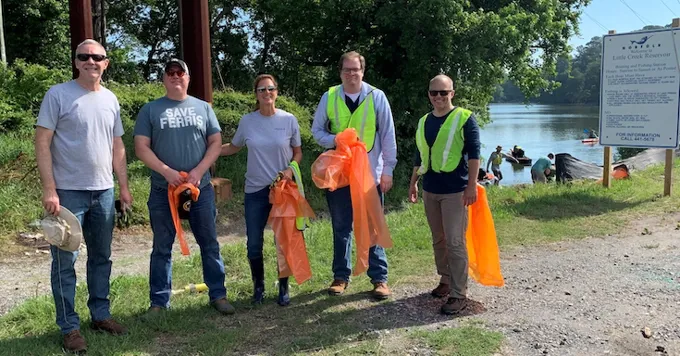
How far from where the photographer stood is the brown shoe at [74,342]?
369 cm

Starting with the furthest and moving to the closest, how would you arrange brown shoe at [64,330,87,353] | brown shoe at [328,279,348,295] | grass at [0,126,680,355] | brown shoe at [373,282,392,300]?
brown shoe at [328,279,348,295] → brown shoe at [373,282,392,300] → grass at [0,126,680,355] → brown shoe at [64,330,87,353]

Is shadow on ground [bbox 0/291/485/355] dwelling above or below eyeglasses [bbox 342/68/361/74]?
below

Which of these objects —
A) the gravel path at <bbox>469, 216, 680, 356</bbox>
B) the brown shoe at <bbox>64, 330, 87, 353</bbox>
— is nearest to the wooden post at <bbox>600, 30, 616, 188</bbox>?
the gravel path at <bbox>469, 216, 680, 356</bbox>

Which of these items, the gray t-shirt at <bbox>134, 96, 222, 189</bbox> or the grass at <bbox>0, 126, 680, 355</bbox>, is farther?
the gray t-shirt at <bbox>134, 96, 222, 189</bbox>

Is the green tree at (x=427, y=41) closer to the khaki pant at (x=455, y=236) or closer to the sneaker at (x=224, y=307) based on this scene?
the khaki pant at (x=455, y=236)

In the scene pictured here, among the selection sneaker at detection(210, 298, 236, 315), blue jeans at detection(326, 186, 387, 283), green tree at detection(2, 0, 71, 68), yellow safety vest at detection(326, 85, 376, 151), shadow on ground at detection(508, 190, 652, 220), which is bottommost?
sneaker at detection(210, 298, 236, 315)

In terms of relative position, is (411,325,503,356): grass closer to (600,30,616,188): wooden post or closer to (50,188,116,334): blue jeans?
(50,188,116,334): blue jeans

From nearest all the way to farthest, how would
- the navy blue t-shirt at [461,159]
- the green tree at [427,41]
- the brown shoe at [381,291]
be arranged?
the navy blue t-shirt at [461,159]
the brown shoe at [381,291]
the green tree at [427,41]

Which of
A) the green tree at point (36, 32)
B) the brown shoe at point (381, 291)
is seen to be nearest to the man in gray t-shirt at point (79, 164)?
the brown shoe at point (381, 291)

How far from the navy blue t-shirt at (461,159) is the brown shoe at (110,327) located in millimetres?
2391

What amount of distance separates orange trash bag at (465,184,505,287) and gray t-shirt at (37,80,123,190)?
108 inches

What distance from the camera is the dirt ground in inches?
153

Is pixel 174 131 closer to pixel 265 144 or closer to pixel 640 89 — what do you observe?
pixel 265 144

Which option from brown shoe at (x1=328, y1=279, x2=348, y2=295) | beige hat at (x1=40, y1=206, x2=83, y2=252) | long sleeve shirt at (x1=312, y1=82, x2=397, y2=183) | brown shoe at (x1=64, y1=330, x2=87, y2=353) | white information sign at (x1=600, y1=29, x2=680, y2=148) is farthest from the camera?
white information sign at (x1=600, y1=29, x2=680, y2=148)
